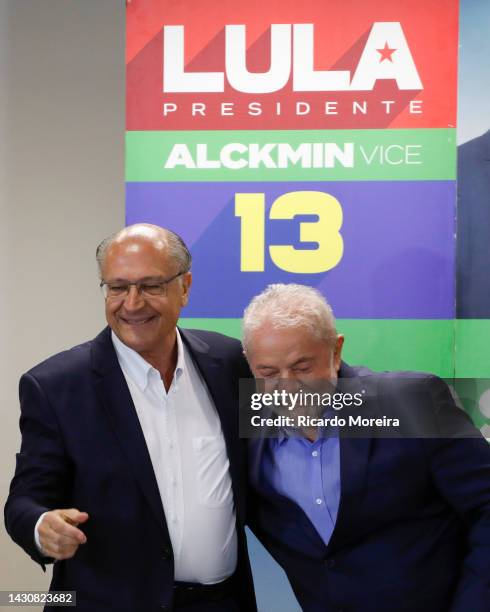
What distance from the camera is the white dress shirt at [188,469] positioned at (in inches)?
65.8

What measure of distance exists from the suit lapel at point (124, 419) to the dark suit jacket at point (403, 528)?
0.28 metres

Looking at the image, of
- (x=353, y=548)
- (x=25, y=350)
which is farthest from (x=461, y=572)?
(x=25, y=350)

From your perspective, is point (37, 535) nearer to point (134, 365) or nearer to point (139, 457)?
point (139, 457)

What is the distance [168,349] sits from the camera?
70.3 inches

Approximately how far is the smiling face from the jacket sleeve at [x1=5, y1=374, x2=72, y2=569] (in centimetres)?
22

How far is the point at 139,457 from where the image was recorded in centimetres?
161

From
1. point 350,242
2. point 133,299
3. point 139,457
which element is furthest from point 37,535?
point 350,242

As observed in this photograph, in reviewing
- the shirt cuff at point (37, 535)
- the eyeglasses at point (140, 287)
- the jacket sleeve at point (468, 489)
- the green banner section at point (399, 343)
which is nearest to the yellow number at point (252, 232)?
the green banner section at point (399, 343)

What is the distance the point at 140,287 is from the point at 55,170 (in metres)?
1.73

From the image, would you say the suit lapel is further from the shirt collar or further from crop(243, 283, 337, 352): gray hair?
crop(243, 283, 337, 352): gray hair

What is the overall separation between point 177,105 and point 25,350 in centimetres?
127

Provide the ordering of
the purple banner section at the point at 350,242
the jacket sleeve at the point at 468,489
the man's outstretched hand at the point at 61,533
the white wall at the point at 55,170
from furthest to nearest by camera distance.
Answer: the white wall at the point at 55,170 < the purple banner section at the point at 350,242 < the jacket sleeve at the point at 468,489 < the man's outstretched hand at the point at 61,533

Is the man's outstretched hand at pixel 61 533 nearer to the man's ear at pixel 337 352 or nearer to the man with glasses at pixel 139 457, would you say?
the man with glasses at pixel 139 457

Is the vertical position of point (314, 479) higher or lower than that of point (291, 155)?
lower
